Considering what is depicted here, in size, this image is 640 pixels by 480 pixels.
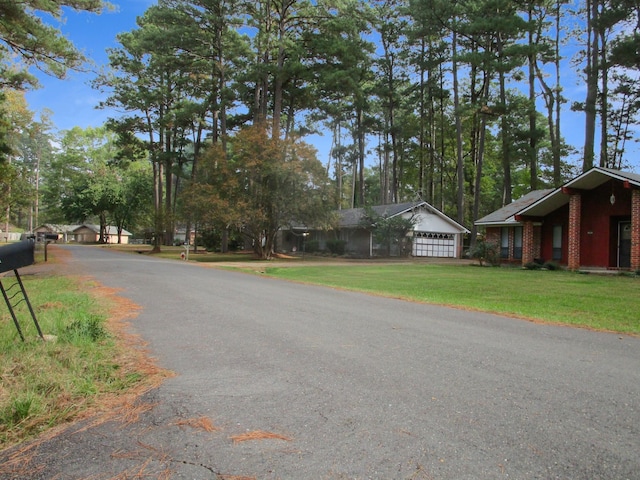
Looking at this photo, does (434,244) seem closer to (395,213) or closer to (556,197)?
(395,213)

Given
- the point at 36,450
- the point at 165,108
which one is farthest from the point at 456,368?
the point at 165,108

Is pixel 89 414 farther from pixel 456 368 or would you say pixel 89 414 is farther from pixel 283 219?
pixel 283 219

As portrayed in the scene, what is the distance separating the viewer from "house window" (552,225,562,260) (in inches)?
883

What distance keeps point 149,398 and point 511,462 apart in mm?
2741

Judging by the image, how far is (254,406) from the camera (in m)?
3.49

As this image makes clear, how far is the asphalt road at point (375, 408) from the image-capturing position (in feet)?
8.66

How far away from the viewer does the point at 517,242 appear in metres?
25.2

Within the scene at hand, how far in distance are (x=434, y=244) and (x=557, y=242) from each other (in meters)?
14.2

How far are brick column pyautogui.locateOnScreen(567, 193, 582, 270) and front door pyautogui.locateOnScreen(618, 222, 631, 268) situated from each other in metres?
1.61

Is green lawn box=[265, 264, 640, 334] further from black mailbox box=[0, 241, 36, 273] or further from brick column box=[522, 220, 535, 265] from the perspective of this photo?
black mailbox box=[0, 241, 36, 273]

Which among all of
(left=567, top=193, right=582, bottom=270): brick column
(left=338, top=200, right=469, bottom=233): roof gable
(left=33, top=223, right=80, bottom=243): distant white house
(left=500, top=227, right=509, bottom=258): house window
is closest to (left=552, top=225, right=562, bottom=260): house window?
(left=567, top=193, right=582, bottom=270): brick column

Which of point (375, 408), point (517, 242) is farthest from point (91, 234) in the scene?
point (375, 408)

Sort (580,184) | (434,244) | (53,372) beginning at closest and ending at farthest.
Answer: (53,372), (580,184), (434,244)

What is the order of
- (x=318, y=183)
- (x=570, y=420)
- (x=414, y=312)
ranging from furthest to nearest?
(x=318, y=183) < (x=414, y=312) < (x=570, y=420)
